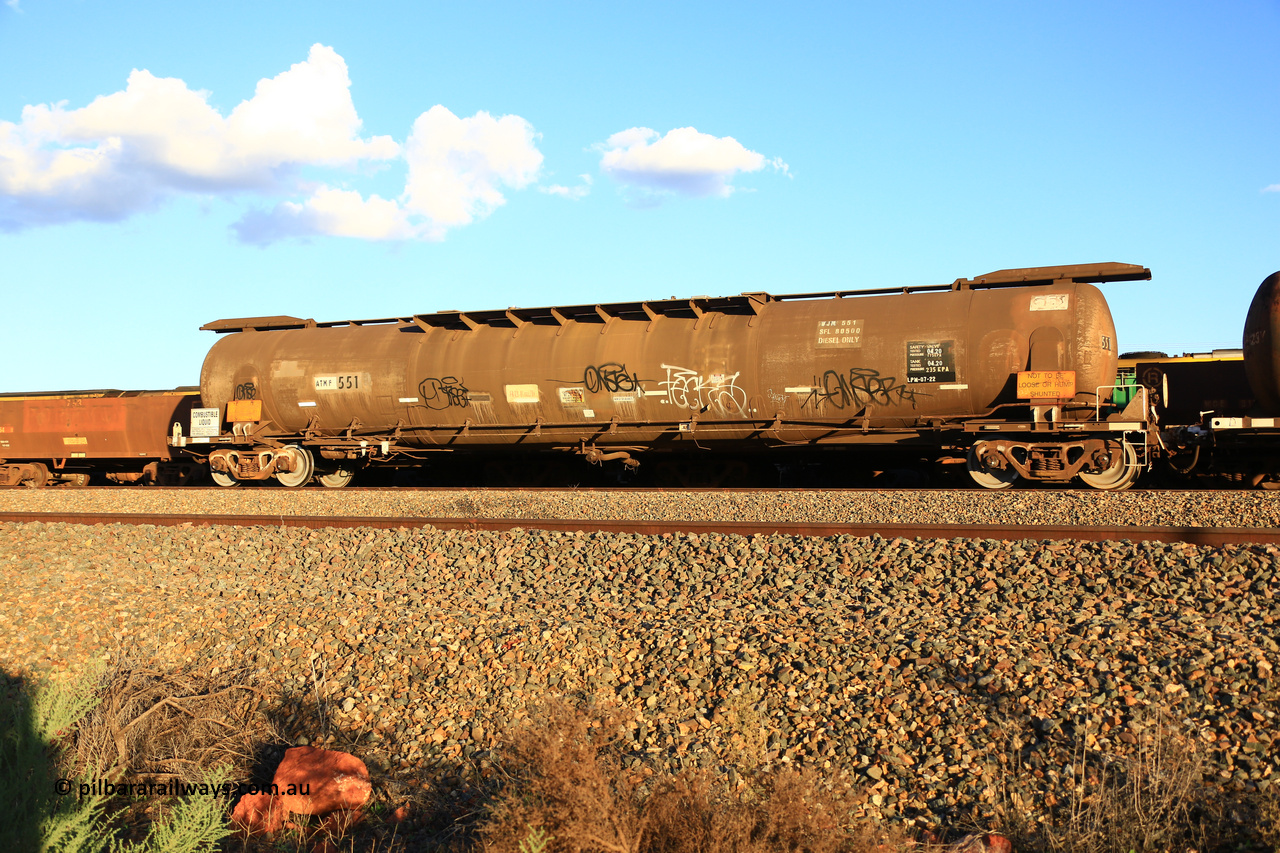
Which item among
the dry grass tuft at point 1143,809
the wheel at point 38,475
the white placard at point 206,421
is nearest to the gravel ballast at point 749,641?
the dry grass tuft at point 1143,809

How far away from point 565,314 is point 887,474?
21.3ft

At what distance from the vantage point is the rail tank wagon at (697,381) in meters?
12.2

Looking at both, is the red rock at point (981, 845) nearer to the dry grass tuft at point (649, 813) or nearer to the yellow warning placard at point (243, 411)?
the dry grass tuft at point (649, 813)

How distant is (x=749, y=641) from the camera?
5.41 m

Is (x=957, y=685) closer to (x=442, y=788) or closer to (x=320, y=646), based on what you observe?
(x=442, y=788)

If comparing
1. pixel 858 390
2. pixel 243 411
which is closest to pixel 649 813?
pixel 858 390

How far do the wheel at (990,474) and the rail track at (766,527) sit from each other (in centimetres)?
437

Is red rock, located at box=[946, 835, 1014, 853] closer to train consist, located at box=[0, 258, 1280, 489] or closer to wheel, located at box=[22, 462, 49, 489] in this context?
train consist, located at box=[0, 258, 1280, 489]

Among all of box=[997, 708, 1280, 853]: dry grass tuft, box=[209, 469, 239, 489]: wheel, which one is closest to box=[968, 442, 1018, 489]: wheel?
box=[997, 708, 1280, 853]: dry grass tuft

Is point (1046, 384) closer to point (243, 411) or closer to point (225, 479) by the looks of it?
point (243, 411)

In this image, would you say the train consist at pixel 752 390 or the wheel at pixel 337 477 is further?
the wheel at pixel 337 477

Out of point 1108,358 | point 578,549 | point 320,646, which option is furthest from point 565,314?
point 320,646

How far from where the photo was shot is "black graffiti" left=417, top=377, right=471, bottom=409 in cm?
1515

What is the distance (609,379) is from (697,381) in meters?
1.53
